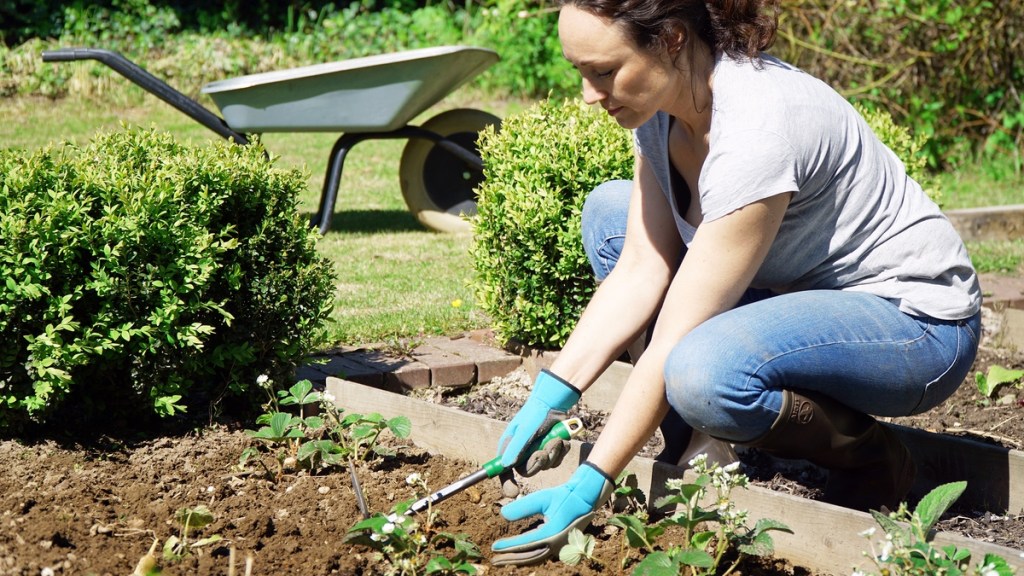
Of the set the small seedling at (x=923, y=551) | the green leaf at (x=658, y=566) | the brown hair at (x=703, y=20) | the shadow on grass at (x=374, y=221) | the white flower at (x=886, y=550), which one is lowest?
the shadow on grass at (x=374, y=221)

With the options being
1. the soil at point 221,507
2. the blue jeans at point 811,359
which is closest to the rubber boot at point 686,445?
the soil at point 221,507

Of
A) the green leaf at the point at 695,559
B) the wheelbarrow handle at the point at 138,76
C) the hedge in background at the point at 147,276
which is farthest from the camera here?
the wheelbarrow handle at the point at 138,76

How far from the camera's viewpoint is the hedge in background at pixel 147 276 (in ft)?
8.50

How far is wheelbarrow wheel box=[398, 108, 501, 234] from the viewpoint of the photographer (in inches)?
239

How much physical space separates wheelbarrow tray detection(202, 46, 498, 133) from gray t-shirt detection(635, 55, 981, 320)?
3364 millimetres

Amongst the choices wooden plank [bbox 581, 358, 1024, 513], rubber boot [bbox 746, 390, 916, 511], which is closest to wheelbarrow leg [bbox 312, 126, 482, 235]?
wooden plank [bbox 581, 358, 1024, 513]

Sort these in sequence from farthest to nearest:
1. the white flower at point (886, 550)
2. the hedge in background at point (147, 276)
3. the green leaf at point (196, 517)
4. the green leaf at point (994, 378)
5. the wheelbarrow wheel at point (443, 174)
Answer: the wheelbarrow wheel at point (443, 174) → the green leaf at point (994, 378) → the hedge in background at point (147, 276) → the green leaf at point (196, 517) → the white flower at point (886, 550)

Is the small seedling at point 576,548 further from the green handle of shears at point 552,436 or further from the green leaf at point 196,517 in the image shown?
the green leaf at point 196,517

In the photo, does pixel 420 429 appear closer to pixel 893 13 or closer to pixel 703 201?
pixel 703 201

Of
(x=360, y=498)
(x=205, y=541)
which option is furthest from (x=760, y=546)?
(x=205, y=541)

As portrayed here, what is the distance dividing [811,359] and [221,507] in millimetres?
1385

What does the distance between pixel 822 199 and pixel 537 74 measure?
7.02 m

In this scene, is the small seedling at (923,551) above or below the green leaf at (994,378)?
above

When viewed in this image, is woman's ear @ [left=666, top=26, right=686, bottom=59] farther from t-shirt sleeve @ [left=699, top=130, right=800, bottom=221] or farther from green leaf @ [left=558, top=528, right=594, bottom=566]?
green leaf @ [left=558, top=528, right=594, bottom=566]
